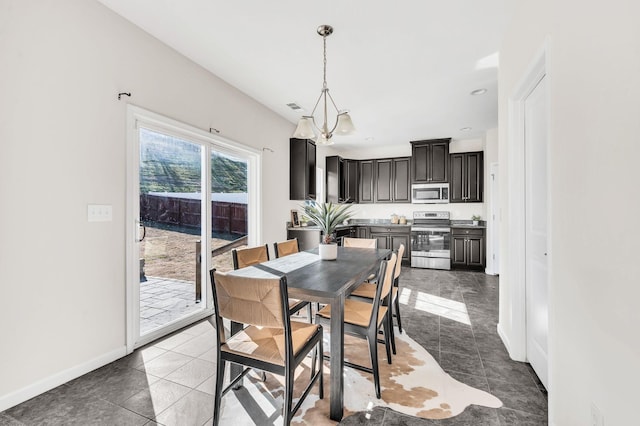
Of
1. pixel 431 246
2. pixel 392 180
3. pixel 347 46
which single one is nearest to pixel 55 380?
pixel 347 46

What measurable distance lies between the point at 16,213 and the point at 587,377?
3.12 metres

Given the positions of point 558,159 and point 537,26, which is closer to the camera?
point 558,159

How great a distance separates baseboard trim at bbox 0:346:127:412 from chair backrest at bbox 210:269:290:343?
1.50 meters

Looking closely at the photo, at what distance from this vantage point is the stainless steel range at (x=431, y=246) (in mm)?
5684

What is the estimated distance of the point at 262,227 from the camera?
4066 millimetres

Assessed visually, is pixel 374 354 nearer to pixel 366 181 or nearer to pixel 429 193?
pixel 429 193

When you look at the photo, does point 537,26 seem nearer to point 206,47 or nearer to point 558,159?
point 558,159

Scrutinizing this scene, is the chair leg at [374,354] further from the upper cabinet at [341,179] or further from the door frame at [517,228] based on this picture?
the upper cabinet at [341,179]

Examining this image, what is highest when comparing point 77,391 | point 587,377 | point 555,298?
point 555,298

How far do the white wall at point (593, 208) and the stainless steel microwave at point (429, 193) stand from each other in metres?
4.57

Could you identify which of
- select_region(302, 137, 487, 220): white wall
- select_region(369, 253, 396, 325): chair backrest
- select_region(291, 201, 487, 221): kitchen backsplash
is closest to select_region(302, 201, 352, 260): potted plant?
select_region(369, 253, 396, 325): chair backrest

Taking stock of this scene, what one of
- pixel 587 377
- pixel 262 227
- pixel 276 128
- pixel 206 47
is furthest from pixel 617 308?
pixel 276 128

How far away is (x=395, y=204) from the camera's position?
6.72 m

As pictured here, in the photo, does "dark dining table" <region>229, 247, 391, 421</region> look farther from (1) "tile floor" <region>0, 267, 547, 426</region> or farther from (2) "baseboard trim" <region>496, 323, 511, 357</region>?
(2) "baseboard trim" <region>496, 323, 511, 357</region>
